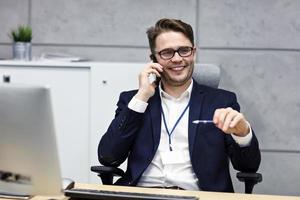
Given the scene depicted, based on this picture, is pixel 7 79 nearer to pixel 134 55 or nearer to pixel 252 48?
pixel 134 55

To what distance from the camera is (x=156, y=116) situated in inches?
89.7

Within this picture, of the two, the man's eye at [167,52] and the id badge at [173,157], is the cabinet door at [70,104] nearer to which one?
the man's eye at [167,52]

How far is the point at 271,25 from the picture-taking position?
11.4 feet

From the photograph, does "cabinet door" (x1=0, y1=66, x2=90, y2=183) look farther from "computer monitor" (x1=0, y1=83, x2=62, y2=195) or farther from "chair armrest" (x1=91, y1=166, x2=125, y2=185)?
"computer monitor" (x1=0, y1=83, x2=62, y2=195)

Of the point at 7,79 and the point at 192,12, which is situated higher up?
the point at 192,12

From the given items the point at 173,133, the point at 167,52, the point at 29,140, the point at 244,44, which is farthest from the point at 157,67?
the point at 244,44

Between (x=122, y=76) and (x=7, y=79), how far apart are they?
2.61 feet

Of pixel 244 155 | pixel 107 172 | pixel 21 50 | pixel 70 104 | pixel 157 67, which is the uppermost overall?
pixel 21 50

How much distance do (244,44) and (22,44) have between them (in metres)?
1.60

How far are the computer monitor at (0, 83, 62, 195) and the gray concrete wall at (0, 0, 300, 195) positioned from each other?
2.26 m

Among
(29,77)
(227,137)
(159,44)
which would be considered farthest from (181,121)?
(29,77)

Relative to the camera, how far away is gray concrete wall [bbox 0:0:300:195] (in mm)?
3482

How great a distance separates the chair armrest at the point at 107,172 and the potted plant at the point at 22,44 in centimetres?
141

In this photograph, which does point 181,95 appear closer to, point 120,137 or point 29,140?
point 120,137
